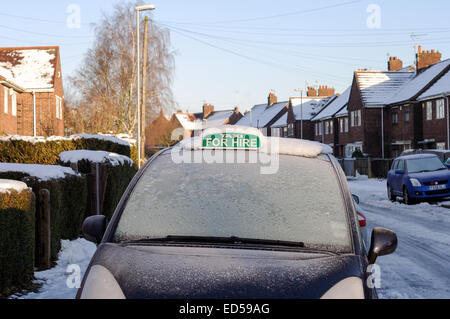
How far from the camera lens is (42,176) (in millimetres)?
8773

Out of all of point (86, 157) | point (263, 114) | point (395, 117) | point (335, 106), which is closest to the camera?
point (86, 157)

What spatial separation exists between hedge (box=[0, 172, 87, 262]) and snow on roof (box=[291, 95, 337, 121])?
66263 mm

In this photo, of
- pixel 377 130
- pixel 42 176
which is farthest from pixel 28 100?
pixel 42 176

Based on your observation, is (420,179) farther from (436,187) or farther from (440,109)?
(440,109)

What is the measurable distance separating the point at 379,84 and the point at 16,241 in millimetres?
49828

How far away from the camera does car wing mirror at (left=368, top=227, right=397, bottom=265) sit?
3281mm

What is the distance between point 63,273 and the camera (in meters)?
8.21

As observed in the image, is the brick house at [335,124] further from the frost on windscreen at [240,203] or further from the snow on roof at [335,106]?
the frost on windscreen at [240,203]

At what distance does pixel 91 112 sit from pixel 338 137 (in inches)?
1108

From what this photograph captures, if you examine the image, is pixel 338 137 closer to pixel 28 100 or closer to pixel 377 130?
pixel 377 130

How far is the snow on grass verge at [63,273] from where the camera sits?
22.5ft

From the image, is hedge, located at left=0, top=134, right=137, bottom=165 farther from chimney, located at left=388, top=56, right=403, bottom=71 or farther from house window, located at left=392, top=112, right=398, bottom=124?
chimney, located at left=388, top=56, right=403, bottom=71

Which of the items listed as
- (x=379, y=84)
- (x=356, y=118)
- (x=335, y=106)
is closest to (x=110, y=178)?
(x=356, y=118)

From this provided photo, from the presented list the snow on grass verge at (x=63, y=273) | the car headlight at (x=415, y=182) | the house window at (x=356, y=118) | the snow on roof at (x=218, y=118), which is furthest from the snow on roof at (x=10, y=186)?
the snow on roof at (x=218, y=118)
